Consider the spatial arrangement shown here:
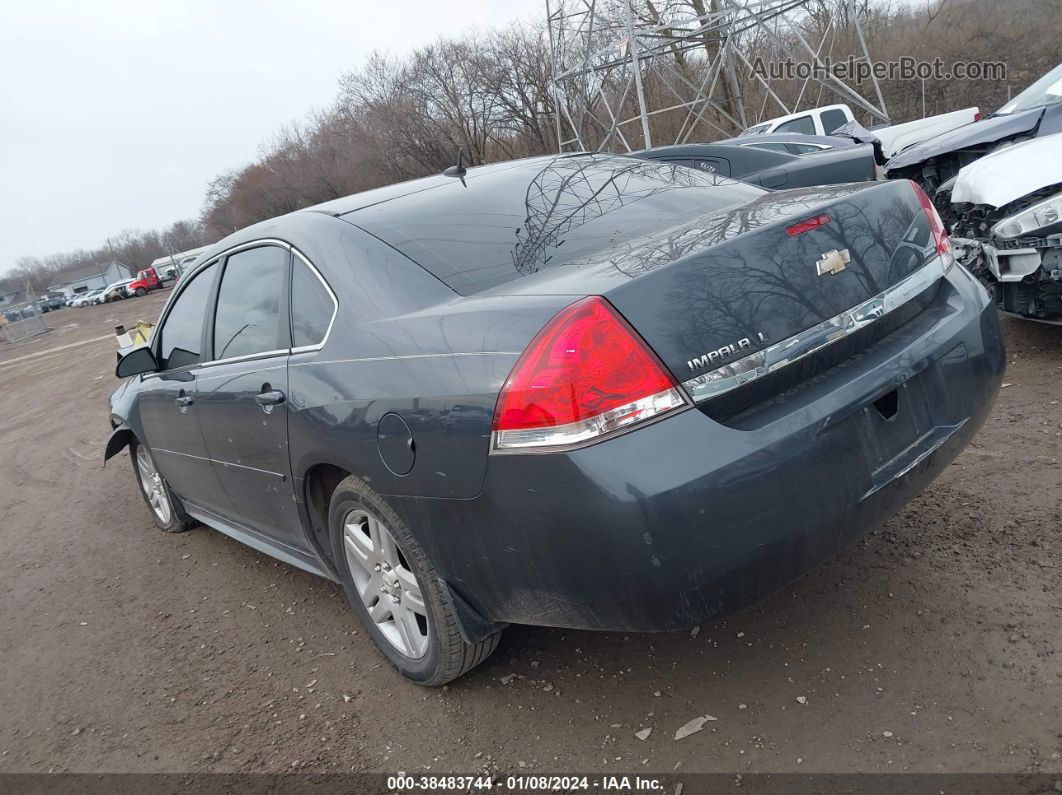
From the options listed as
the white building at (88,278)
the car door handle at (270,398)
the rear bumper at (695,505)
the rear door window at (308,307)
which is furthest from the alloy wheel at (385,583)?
the white building at (88,278)

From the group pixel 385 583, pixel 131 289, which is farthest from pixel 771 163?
pixel 131 289

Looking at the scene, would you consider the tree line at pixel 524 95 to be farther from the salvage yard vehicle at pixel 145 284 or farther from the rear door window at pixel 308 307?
the rear door window at pixel 308 307

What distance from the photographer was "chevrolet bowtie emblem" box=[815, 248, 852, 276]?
2348mm

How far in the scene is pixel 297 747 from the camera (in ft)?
9.09

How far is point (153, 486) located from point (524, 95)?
37379 mm

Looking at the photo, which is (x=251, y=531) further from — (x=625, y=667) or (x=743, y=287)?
(x=743, y=287)

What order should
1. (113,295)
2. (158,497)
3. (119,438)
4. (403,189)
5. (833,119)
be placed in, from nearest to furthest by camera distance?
(403,189)
(158,497)
(119,438)
(833,119)
(113,295)

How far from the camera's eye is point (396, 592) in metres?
2.85

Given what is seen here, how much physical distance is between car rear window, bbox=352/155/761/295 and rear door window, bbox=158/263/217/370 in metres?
1.26

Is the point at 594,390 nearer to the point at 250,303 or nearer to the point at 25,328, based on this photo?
the point at 250,303

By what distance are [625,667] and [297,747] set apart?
1.14m

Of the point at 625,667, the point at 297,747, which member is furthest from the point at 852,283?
the point at 297,747

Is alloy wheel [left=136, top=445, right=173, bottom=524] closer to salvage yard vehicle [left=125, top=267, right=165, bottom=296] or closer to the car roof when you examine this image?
the car roof

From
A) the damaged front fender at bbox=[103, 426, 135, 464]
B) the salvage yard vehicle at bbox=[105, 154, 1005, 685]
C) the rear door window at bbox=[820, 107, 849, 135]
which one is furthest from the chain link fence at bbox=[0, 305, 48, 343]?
the salvage yard vehicle at bbox=[105, 154, 1005, 685]
